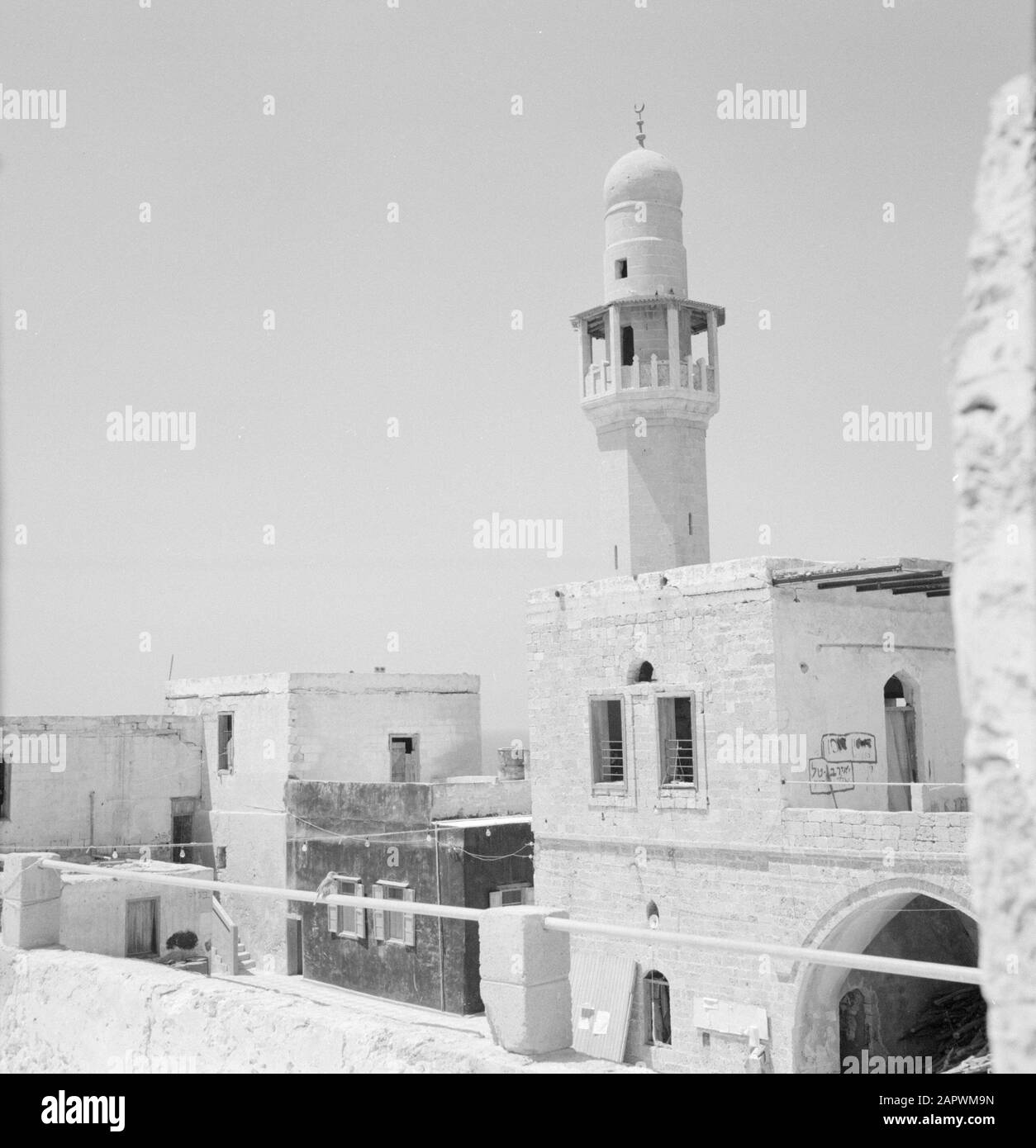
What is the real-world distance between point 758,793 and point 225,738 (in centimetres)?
1846

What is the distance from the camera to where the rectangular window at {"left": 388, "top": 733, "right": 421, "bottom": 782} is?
30953 mm

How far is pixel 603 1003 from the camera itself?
18.6 meters

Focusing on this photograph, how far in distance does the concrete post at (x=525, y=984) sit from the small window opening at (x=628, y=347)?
21.4 m

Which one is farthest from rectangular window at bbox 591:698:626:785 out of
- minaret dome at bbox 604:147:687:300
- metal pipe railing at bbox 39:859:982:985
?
metal pipe railing at bbox 39:859:982:985

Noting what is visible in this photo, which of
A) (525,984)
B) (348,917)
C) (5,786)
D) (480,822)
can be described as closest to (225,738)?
(5,786)

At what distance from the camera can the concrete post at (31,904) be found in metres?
6.71

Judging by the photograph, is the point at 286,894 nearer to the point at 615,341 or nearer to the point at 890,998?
the point at 890,998

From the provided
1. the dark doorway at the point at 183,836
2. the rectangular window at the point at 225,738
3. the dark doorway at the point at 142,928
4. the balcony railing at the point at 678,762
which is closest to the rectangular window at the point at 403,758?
the rectangular window at the point at 225,738

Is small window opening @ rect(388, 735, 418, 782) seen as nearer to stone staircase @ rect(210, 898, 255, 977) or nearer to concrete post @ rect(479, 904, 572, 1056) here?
stone staircase @ rect(210, 898, 255, 977)

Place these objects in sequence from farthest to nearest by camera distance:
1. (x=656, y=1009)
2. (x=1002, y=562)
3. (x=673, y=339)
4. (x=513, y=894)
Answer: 1. (x=673, y=339)
2. (x=513, y=894)
3. (x=656, y=1009)
4. (x=1002, y=562)

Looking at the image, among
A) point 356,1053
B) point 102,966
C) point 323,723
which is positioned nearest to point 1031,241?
point 356,1053

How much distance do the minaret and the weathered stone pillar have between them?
72.7 feet
